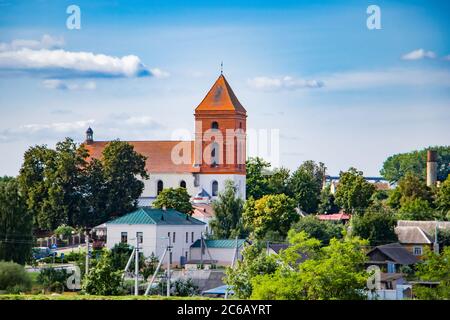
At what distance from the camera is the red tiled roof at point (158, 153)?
77.8 metres

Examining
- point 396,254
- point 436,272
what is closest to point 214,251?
point 396,254

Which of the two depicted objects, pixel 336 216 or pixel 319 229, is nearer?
pixel 319 229

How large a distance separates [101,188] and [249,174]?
17.8 m

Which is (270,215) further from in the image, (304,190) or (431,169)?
→ (431,169)

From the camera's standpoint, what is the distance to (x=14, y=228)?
42.0 m

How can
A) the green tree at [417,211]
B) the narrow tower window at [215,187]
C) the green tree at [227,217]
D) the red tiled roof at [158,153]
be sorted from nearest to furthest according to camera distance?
the green tree at [227,217] < the green tree at [417,211] < the narrow tower window at [215,187] < the red tiled roof at [158,153]

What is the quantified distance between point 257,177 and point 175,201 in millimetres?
14540

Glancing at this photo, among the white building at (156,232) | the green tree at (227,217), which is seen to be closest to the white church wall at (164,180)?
the green tree at (227,217)

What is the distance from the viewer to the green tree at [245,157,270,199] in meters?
72.0

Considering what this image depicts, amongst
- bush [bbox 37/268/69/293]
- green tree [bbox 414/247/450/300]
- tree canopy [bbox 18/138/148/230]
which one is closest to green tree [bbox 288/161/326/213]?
tree canopy [bbox 18/138/148/230]

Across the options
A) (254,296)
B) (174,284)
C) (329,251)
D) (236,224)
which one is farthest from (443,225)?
(254,296)

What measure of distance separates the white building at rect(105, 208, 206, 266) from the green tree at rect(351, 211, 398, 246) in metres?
6.97

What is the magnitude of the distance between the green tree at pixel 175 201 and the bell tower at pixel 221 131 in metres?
13.5

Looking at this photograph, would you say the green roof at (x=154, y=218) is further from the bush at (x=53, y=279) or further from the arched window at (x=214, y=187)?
the arched window at (x=214, y=187)
